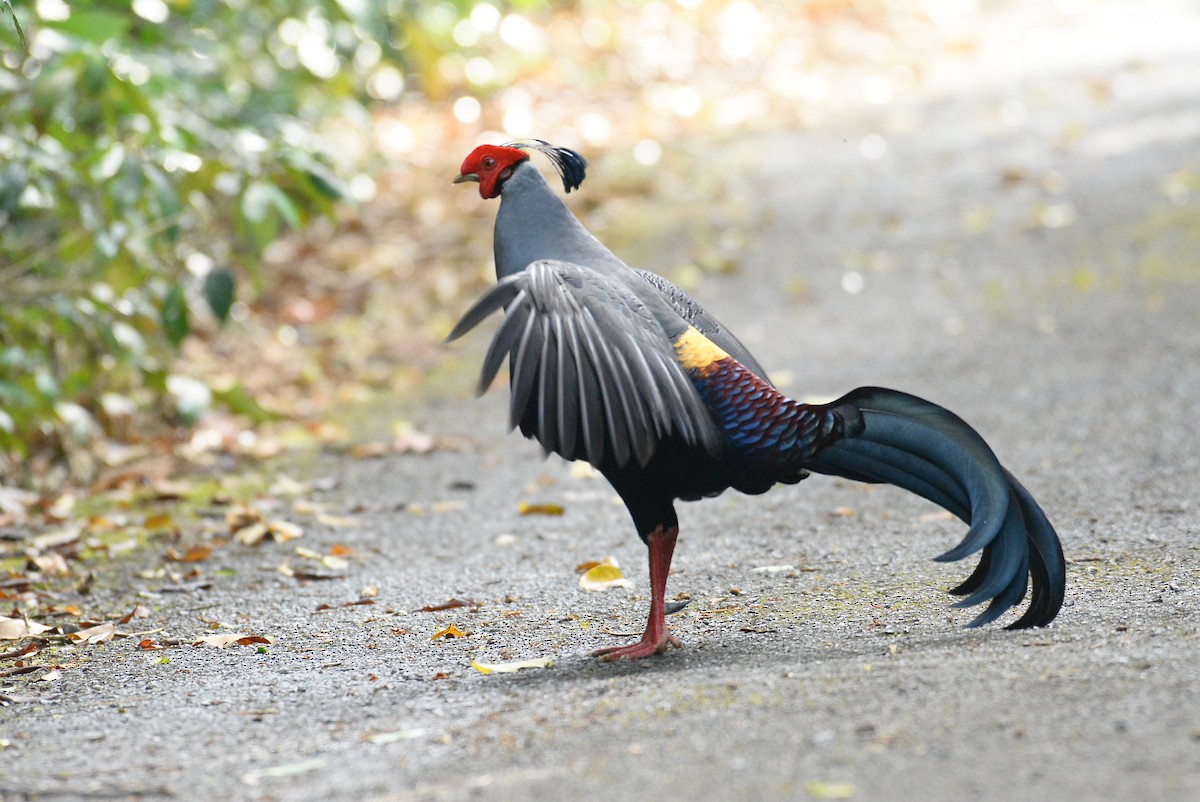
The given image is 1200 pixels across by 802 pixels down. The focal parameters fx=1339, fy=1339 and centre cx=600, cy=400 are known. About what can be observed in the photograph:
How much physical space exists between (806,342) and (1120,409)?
2.05m

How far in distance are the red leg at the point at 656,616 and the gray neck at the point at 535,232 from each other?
2.62 feet

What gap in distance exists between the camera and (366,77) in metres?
12.1

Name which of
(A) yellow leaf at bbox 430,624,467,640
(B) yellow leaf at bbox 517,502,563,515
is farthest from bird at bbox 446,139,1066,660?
(B) yellow leaf at bbox 517,502,563,515

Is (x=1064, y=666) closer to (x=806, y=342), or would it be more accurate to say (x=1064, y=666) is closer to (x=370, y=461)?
(x=370, y=461)

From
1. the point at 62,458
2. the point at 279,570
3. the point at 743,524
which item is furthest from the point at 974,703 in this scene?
the point at 62,458

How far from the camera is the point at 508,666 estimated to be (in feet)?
11.8

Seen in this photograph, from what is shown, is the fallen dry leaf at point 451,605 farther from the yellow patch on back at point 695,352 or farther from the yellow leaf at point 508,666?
the yellow patch on back at point 695,352

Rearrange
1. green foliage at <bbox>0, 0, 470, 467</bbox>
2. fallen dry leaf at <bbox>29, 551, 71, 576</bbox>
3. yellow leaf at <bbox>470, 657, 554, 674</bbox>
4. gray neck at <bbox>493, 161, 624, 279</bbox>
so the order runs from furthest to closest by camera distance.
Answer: green foliage at <bbox>0, 0, 470, 467</bbox> → fallen dry leaf at <bbox>29, 551, 71, 576</bbox> → gray neck at <bbox>493, 161, 624, 279</bbox> → yellow leaf at <bbox>470, 657, 554, 674</bbox>

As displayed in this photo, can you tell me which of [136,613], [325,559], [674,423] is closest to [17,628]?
[136,613]

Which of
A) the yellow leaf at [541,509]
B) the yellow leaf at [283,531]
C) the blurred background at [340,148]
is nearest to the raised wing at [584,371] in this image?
the blurred background at [340,148]

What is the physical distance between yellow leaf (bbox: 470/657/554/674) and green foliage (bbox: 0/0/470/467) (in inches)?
107

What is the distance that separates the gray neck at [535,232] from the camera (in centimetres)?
381

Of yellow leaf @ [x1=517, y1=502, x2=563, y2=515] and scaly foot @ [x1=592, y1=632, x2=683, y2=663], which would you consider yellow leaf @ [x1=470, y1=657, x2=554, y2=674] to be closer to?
scaly foot @ [x1=592, y1=632, x2=683, y2=663]

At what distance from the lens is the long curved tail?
3459mm
